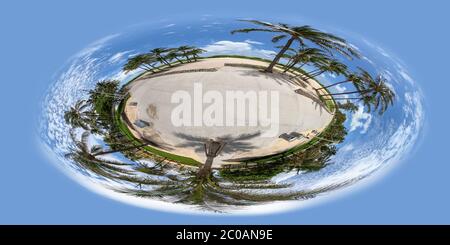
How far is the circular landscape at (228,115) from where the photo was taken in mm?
18484

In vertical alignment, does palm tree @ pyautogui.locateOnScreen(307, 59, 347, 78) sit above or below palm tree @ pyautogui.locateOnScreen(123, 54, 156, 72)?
below

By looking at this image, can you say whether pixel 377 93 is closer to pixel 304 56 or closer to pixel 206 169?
pixel 304 56

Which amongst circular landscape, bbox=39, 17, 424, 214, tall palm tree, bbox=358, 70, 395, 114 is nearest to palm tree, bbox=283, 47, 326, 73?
circular landscape, bbox=39, 17, 424, 214

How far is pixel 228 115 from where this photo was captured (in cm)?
2052

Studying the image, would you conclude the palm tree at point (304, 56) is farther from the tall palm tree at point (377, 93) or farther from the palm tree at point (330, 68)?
the tall palm tree at point (377, 93)

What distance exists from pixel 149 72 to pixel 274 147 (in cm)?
443

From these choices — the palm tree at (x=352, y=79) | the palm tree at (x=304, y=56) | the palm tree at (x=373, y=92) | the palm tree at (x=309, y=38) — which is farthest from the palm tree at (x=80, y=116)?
the palm tree at (x=373, y=92)

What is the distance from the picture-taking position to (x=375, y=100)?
2044 centimetres

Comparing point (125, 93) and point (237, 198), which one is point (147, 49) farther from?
point (237, 198)

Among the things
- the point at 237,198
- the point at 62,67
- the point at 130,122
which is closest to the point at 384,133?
the point at 237,198

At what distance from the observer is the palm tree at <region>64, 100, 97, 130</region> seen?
19922 mm

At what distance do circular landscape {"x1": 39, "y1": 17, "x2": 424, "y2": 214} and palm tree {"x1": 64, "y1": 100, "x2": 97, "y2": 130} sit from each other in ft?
0.09

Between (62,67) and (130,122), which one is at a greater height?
(62,67)

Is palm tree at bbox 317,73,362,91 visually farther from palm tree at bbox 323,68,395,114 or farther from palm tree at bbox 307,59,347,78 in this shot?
palm tree at bbox 307,59,347,78
